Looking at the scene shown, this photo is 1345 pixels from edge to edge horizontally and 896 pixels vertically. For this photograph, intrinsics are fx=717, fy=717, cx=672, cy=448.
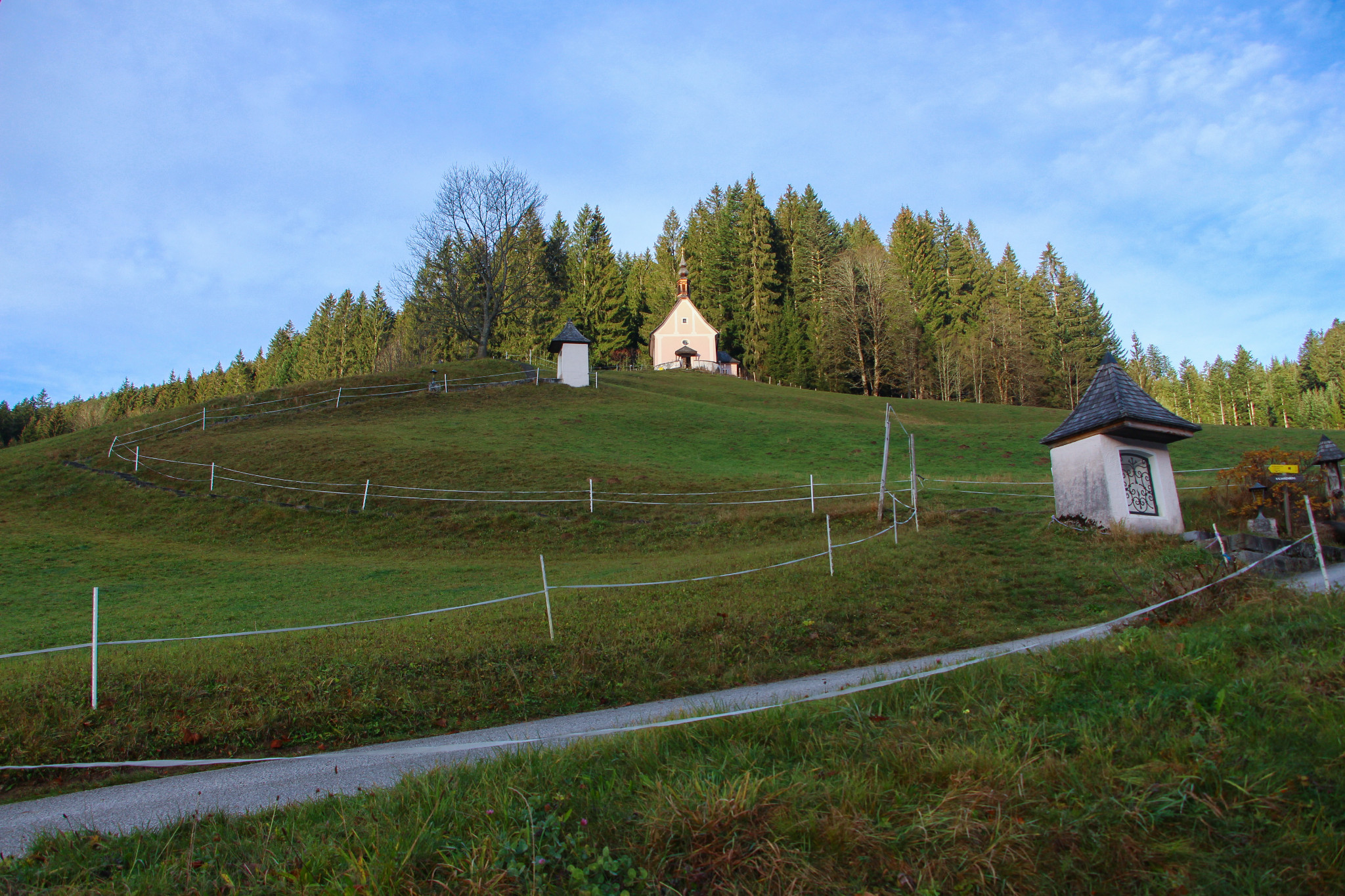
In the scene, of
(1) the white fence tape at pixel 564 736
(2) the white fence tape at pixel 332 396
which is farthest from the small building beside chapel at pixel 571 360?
(1) the white fence tape at pixel 564 736

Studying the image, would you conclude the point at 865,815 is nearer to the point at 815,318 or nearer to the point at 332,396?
the point at 332,396

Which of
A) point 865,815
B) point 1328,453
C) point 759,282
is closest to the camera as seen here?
point 865,815

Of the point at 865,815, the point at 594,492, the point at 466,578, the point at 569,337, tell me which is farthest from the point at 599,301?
the point at 865,815

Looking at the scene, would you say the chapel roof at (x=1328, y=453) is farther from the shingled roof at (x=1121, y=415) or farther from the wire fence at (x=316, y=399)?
the wire fence at (x=316, y=399)

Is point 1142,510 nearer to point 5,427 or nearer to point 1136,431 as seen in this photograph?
point 1136,431

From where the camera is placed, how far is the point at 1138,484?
54.1ft

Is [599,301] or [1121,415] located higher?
[599,301]

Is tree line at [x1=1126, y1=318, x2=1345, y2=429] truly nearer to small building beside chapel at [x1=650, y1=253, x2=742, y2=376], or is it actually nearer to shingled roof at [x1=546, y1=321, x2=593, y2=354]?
small building beside chapel at [x1=650, y1=253, x2=742, y2=376]

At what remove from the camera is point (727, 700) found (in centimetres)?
766

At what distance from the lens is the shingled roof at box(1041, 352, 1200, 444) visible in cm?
1595

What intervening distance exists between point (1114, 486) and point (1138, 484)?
83 centimetres

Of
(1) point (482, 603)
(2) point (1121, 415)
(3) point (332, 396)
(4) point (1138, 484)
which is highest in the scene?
(3) point (332, 396)

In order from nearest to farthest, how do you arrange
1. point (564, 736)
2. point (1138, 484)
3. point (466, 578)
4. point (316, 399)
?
point (564, 736) → point (466, 578) → point (1138, 484) → point (316, 399)

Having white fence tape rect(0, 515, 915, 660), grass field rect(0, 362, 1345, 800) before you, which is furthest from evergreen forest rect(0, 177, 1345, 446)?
white fence tape rect(0, 515, 915, 660)
